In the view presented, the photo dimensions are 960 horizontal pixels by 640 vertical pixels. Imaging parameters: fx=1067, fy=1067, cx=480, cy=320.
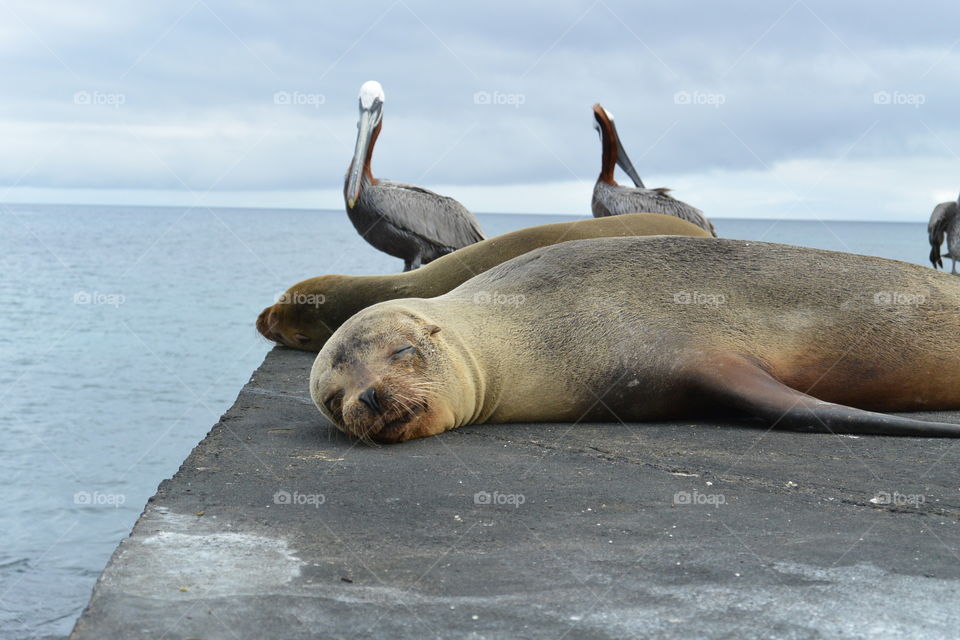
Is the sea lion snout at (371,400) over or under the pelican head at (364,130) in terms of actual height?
Result: under

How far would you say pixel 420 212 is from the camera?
12.8 m

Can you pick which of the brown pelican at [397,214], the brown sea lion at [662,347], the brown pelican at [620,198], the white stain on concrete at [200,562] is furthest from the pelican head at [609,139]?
the white stain on concrete at [200,562]

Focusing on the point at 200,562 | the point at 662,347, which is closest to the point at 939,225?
the point at 662,347

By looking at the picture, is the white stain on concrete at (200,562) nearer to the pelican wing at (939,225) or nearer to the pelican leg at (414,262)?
the pelican leg at (414,262)

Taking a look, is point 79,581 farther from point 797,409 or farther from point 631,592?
point 631,592

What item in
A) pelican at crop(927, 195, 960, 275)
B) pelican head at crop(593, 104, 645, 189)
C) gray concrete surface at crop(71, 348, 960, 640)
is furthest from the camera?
pelican at crop(927, 195, 960, 275)

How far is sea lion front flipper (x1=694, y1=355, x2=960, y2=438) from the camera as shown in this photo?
4664 mm

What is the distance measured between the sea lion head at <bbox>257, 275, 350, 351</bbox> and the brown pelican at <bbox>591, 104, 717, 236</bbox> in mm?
5462

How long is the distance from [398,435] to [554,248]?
1791mm

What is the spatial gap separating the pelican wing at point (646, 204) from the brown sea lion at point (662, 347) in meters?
6.95

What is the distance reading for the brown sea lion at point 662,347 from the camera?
4.76 meters

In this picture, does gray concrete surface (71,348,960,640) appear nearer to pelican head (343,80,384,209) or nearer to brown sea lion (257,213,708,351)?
brown sea lion (257,213,708,351)

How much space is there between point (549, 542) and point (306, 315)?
5.33 m

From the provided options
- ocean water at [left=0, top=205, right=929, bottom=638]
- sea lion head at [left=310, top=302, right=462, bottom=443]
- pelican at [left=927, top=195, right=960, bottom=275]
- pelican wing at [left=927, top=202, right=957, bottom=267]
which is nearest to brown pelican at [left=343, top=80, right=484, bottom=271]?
ocean water at [left=0, top=205, right=929, bottom=638]
